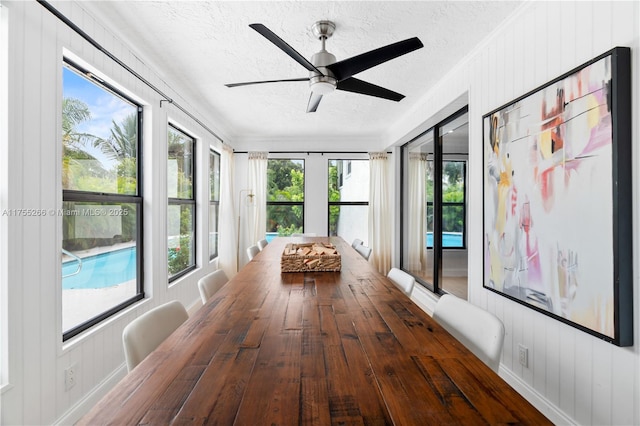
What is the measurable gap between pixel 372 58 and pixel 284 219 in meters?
4.14

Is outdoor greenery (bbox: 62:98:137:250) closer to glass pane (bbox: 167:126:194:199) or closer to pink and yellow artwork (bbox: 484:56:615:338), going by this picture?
glass pane (bbox: 167:126:194:199)

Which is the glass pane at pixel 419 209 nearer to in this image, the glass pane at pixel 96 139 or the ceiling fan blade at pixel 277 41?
the ceiling fan blade at pixel 277 41

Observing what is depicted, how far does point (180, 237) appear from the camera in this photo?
12.2 feet

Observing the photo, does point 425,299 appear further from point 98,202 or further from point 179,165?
point 98,202

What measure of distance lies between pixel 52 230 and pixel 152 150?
1.25m

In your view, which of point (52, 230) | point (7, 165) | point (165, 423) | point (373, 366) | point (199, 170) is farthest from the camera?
point (199, 170)

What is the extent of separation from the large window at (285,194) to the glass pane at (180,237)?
1.81 metres

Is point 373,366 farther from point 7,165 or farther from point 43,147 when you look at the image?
point 43,147

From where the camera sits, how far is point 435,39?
2.29 meters

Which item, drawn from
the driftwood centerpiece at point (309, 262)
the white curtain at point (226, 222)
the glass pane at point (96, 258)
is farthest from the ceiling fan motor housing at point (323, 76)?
the white curtain at point (226, 222)

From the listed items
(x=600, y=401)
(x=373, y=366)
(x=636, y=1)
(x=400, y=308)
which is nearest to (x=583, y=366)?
(x=600, y=401)

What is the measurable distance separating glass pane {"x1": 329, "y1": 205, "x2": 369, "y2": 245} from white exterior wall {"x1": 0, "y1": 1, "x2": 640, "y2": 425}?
3.51 metres

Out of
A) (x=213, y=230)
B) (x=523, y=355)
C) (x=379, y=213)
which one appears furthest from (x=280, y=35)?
(x=379, y=213)

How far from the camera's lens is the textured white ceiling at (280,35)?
1917mm
